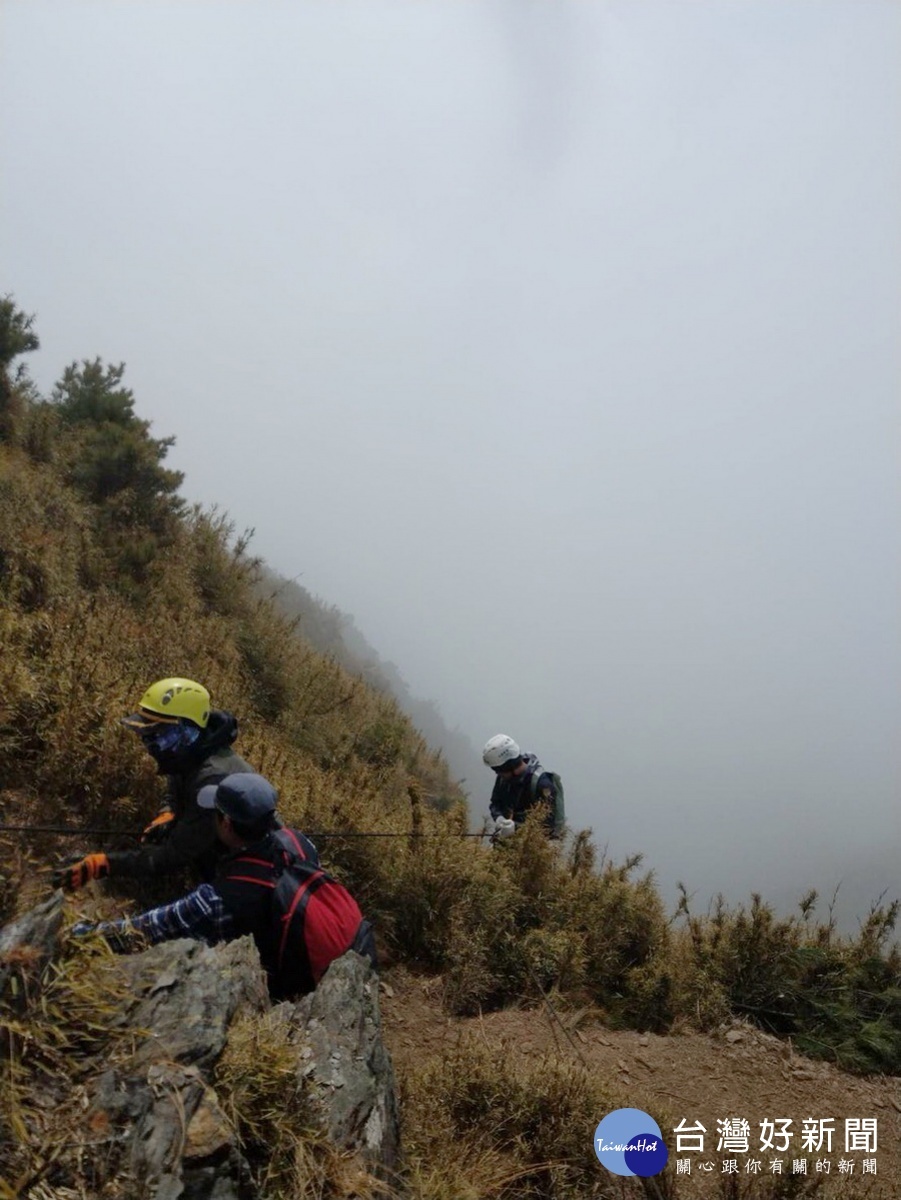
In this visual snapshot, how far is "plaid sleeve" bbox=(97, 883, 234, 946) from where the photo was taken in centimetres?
287

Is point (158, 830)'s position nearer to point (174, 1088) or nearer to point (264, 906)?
point (264, 906)

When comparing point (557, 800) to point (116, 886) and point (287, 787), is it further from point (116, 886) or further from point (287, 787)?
point (116, 886)

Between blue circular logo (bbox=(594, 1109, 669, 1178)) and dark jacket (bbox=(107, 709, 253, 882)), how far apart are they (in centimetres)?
231

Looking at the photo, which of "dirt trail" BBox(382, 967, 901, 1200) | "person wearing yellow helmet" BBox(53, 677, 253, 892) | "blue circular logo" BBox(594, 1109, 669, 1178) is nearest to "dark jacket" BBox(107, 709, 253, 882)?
"person wearing yellow helmet" BBox(53, 677, 253, 892)

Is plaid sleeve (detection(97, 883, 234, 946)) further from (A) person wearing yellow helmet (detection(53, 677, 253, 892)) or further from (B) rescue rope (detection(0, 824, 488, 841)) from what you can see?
(B) rescue rope (detection(0, 824, 488, 841))

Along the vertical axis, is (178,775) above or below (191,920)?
above

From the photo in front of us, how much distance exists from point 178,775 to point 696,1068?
3.87 metres

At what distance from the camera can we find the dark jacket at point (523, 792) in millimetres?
6655

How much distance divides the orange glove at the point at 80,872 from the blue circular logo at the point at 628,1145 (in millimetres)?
2761

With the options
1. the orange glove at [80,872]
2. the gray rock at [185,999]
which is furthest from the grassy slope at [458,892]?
the gray rock at [185,999]

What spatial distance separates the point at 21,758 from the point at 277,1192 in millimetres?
3233

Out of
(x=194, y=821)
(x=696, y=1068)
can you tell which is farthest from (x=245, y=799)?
(x=696, y=1068)

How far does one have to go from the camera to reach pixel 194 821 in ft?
11.4

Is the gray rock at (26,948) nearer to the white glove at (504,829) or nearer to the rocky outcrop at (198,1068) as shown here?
the rocky outcrop at (198,1068)
